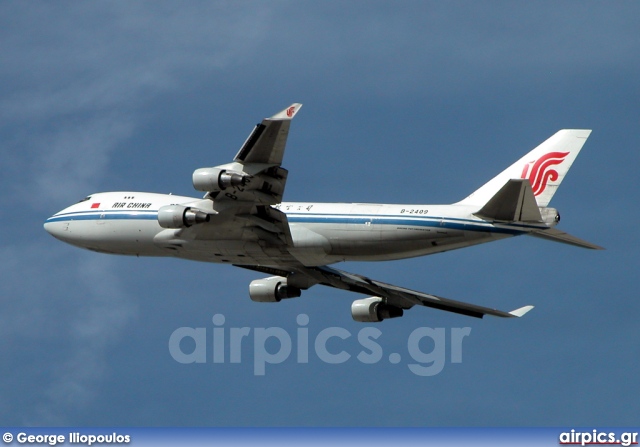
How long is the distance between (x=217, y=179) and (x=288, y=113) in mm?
4480

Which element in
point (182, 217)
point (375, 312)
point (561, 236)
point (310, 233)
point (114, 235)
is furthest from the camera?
point (375, 312)

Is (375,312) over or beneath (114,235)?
beneath

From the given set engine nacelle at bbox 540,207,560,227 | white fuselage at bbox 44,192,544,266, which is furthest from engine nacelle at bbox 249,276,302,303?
engine nacelle at bbox 540,207,560,227

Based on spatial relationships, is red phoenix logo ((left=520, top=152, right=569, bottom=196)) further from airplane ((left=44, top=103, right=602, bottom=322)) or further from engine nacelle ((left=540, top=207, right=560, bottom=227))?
engine nacelle ((left=540, top=207, right=560, bottom=227))

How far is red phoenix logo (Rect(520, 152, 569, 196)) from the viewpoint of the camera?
199ft

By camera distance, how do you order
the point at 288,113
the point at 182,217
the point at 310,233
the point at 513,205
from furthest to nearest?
1. the point at 310,233
2. the point at 182,217
3. the point at 513,205
4. the point at 288,113

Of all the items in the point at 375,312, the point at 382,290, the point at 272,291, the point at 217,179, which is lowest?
the point at 217,179

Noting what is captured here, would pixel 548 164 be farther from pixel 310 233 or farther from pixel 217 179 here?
pixel 217 179

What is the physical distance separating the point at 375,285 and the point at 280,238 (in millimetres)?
9238

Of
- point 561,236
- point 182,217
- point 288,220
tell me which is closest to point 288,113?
point 182,217

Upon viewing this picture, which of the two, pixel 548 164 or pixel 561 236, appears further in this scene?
pixel 548 164

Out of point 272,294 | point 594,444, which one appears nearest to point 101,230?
point 272,294

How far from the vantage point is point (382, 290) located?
6906 centimetres

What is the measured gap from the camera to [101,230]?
216ft
